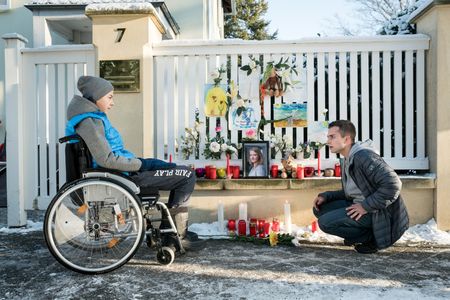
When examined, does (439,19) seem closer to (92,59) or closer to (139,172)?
(139,172)

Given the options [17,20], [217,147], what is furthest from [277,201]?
[17,20]

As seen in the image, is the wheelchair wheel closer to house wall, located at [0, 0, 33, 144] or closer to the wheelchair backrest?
the wheelchair backrest

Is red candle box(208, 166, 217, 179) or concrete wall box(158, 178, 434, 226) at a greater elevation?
red candle box(208, 166, 217, 179)

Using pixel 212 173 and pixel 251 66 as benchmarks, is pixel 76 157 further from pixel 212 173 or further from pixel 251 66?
pixel 251 66

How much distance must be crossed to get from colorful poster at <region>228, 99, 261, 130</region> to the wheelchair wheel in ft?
6.03

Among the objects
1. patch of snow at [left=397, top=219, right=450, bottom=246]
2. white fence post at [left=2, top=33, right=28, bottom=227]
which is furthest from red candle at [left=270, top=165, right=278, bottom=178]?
white fence post at [left=2, top=33, right=28, bottom=227]

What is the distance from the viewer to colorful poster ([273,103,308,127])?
16.0 feet

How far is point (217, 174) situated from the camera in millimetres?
4734

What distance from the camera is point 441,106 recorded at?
4.47 m

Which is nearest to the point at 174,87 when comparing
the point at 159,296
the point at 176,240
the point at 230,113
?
the point at 230,113

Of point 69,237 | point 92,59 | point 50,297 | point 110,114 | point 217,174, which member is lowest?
point 50,297

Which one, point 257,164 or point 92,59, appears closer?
point 257,164

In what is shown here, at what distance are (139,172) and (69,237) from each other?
67 centimetres

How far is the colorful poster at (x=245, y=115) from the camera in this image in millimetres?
4891
